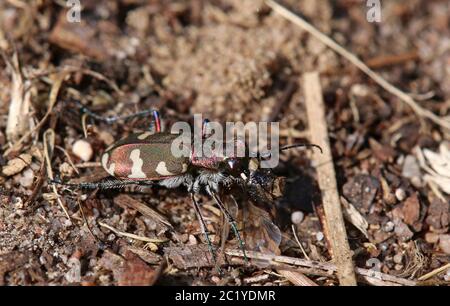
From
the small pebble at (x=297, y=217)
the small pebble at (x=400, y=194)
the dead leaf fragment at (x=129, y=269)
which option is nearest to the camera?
the dead leaf fragment at (x=129, y=269)

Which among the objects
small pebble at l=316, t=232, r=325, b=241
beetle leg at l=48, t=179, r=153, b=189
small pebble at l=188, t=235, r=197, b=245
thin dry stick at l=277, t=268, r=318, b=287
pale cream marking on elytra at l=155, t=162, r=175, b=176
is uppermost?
pale cream marking on elytra at l=155, t=162, r=175, b=176

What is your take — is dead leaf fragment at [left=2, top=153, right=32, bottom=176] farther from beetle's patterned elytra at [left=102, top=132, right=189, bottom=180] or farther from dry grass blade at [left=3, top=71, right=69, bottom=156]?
beetle's patterned elytra at [left=102, top=132, right=189, bottom=180]

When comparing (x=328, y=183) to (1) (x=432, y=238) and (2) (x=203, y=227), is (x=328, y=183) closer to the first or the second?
(1) (x=432, y=238)

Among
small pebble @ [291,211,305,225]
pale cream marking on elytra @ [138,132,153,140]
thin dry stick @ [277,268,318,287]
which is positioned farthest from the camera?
small pebble @ [291,211,305,225]

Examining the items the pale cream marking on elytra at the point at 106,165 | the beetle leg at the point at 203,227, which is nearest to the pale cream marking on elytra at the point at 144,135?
the pale cream marking on elytra at the point at 106,165

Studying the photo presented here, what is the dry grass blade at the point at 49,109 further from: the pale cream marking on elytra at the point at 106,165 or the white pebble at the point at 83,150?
the pale cream marking on elytra at the point at 106,165

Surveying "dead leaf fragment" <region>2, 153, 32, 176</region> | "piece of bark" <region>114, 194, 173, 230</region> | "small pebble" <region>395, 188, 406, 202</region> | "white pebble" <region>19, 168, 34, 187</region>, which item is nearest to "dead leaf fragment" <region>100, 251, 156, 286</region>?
"piece of bark" <region>114, 194, 173, 230</region>
